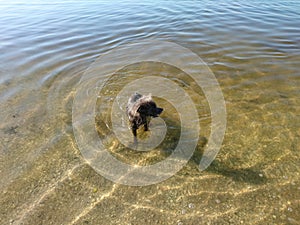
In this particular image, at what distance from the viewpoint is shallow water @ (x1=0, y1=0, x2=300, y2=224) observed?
5238 mm

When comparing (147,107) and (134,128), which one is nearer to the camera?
(147,107)

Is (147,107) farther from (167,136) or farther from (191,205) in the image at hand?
(191,205)

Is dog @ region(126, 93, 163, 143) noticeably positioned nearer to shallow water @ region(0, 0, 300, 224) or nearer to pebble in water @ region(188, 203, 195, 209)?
shallow water @ region(0, 0, 300, 224)

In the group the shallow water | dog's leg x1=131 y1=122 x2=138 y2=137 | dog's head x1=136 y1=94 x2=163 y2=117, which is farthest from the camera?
dog's leg x1=131 y1=122 x2=138 y2=137

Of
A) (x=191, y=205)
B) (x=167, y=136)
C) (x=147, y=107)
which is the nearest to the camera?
(x=191, y=205)

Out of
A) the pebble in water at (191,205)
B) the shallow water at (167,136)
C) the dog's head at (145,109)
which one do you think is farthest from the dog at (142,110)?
the pebble in water at (191,205)

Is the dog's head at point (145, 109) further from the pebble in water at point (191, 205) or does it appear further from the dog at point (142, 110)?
the pebble in water at point (191, 205)

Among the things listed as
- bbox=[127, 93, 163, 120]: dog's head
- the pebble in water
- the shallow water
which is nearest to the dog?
bbox=[127, 93, 163, 120]: dog's head

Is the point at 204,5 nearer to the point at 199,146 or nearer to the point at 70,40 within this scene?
the point at 70,40

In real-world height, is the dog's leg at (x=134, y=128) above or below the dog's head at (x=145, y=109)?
below

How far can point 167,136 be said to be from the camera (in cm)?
715

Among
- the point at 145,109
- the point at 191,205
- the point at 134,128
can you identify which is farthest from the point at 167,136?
the point at 191,205

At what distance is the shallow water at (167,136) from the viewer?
5238 millimetres

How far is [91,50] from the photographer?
1312cm
